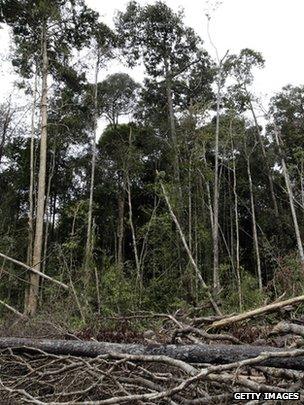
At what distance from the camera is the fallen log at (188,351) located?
2.52 metres

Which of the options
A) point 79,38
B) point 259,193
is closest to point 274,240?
point 259,193

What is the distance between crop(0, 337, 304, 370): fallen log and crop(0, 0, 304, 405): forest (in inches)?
0.5

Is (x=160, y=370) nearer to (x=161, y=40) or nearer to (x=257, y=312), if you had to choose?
(x=257, y=312)

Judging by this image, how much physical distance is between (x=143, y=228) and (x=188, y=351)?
38.1 feet

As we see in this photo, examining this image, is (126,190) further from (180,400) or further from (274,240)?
(180,400)

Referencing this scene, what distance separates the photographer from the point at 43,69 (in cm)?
1148

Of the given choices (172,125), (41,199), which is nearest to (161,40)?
(172,125)

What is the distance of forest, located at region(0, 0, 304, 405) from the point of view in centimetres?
304

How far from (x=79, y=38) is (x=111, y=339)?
1039 centimetres

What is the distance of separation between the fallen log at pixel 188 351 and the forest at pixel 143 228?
0.04ft

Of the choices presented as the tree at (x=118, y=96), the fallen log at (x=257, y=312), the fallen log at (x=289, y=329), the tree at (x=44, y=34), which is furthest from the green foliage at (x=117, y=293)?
the tree at (x=118, y=96)

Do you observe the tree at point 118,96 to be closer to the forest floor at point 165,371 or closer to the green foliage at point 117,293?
the green foliage at point 117,293

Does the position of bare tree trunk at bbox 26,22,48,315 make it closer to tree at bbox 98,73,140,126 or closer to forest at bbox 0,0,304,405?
forest at bbox 0,0,304,405

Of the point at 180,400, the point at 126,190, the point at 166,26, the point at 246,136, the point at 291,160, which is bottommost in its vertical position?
the point at 180,400
